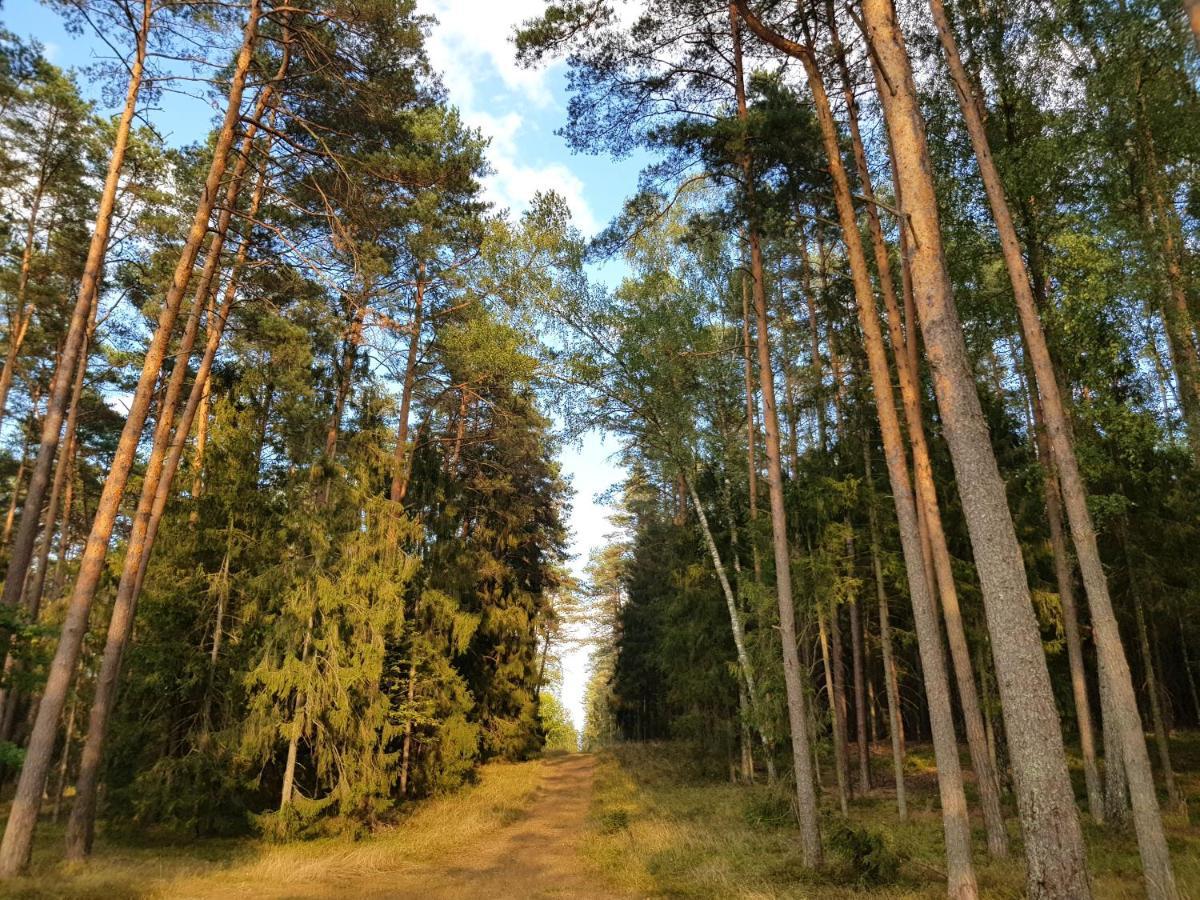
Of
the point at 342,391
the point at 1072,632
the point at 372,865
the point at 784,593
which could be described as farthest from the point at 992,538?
the point at 342,391

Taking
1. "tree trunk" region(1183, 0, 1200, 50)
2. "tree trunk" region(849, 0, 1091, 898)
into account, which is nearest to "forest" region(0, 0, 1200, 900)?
"tree trunk" region(849, 0, 1091, 898)

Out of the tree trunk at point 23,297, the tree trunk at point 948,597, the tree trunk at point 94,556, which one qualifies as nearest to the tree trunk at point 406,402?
the tree trunk at point 94,556

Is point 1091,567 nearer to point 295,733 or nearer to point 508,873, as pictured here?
point 508,873

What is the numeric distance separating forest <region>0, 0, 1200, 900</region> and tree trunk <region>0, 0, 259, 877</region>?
6cm

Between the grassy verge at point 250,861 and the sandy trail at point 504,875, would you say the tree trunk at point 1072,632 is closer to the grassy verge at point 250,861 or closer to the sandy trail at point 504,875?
the sandy trail at point 504,875

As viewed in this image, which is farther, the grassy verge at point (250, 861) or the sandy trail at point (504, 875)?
the sandy trail at point (504, 875)

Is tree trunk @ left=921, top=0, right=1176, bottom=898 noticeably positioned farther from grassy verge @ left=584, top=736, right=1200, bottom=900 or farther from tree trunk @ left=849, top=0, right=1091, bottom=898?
grassy verge @ left=584, top=736, right=1200, bottom=900

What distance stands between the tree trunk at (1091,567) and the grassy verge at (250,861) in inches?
369

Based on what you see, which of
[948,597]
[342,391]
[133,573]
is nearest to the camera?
[948,597]

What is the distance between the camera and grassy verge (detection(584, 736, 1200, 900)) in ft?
25.7

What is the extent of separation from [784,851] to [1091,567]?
19.7ft

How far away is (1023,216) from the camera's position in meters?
10.8

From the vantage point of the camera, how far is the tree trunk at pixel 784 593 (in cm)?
891

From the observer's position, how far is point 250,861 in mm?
9633
